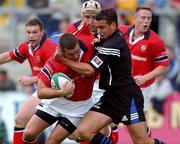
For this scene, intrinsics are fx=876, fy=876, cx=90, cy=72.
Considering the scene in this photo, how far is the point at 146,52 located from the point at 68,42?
7.99 ft

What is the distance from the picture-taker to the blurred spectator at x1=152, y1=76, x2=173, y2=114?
670 inches

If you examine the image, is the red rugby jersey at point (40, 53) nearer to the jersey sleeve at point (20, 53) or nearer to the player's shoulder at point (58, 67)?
the jersey sleeve at point (20, 53)

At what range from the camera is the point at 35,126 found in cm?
1145

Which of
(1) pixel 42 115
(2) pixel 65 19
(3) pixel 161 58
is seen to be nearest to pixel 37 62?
(1) pixel 42 115

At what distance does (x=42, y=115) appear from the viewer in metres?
11.5

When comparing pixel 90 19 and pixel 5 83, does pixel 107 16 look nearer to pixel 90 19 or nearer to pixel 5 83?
pixel 90 19

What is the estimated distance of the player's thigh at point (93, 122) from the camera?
11.2 m

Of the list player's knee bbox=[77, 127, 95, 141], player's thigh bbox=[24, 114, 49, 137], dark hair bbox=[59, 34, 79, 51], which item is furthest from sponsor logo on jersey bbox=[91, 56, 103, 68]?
player's thigh bbox=[24, 114, 49, 137]

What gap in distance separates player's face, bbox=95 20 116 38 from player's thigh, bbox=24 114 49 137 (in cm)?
140

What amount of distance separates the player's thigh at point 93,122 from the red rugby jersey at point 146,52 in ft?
6.01

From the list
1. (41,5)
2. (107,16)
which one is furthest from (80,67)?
(41,5)

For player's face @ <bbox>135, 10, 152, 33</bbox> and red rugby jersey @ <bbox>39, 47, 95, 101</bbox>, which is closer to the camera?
red rugby jersey @ <bbox>39, 47, 95, 101</bbox>

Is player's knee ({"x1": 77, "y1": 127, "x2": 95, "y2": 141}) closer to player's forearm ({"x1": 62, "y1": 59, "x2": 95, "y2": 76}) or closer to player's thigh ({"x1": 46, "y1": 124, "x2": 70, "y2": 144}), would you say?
player's thigh ({"x1": 46, "y1": 124, "x2": 70, "y2": 144})

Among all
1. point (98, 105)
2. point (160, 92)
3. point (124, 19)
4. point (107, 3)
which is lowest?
point (160, 92)
